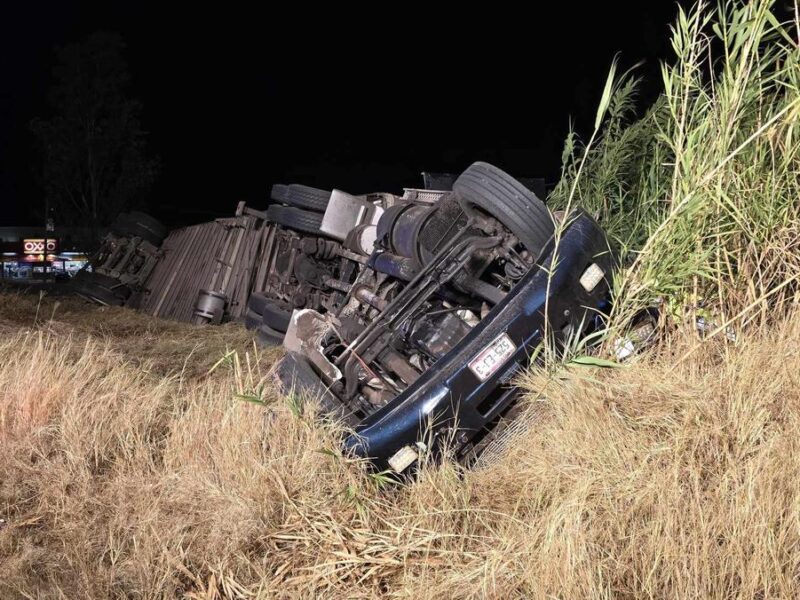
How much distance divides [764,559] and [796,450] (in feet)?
1.58

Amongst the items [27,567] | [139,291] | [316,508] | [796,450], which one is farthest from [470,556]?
[139,291]

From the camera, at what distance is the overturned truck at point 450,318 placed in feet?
11.8

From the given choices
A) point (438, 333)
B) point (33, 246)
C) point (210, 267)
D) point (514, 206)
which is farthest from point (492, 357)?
point (33, 246)

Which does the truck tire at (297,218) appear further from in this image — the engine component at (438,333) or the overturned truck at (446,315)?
the engine component at (438,333)

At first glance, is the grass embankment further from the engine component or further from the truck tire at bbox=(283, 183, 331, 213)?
the truck tire at bbox=(283, 183, 331, 213)

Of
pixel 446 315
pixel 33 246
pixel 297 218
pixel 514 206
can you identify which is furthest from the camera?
pixel 33 246

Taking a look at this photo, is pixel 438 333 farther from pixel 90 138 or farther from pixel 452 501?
pixel 90 138

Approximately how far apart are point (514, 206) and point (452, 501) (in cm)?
181

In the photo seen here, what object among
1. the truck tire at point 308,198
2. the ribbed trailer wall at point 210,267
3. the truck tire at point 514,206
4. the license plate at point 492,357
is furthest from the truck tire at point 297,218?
the license plate at point 492,357

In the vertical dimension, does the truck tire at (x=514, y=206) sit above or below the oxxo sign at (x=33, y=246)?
above

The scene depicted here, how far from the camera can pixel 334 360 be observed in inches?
186

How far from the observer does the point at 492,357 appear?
3664mm

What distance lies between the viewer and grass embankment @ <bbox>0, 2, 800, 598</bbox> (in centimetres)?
253

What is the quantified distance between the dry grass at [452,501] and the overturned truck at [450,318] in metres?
0.23
